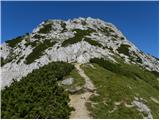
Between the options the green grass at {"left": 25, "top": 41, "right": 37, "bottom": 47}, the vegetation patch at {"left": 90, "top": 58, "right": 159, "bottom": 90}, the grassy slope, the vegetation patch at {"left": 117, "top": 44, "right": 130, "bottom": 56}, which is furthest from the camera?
the green grass at {"left": 25, "top": 41, "right": 37, "bottom": 47}

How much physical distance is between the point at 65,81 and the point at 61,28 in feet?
241

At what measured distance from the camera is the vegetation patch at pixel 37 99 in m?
37.8

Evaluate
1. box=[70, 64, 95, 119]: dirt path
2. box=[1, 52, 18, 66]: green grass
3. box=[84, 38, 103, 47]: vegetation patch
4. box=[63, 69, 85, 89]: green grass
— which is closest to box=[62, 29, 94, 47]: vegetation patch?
box=[84, 38, 103, 47]: vegetation patch

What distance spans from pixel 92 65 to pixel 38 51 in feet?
110

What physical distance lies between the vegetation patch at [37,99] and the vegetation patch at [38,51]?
39.0 m

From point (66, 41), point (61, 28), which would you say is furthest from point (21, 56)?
point (61, 28)

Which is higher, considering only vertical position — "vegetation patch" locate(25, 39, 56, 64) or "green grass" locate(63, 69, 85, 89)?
"vegetation patch" locate(25, 39, 56, 64)

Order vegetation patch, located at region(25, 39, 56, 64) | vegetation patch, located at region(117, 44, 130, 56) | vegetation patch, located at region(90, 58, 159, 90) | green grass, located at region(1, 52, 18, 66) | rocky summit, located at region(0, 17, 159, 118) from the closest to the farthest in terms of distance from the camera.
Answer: rocky summit, located at region(0, 17, 159, 118), vegetation patch, located at region(90, 58, 159, 90), vegetation patch, located at region(25, 39, 56, 64), vegetation patch, located at region(117, 44, 130, 56), green grass, located at region(1, 52, 18, 66)

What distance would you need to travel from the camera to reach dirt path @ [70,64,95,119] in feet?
135

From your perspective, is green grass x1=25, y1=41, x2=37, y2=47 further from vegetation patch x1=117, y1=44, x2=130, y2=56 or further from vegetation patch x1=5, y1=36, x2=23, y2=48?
vegetation patch x1=117, y1=44, x2=130, y2=56

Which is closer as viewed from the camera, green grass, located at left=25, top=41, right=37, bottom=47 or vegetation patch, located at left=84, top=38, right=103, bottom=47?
vegetation patch, located at left=84, top=38, right=103, bottom=47

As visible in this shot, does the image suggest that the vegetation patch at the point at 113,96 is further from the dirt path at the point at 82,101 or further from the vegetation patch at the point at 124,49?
the vegetation patch at the point at 124,49

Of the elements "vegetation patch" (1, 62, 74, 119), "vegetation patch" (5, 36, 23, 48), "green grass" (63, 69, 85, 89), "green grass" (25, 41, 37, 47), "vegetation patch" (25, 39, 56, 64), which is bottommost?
"vegetation patch" (1, 62, 74, 119)

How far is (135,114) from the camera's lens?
4328 centimetres
